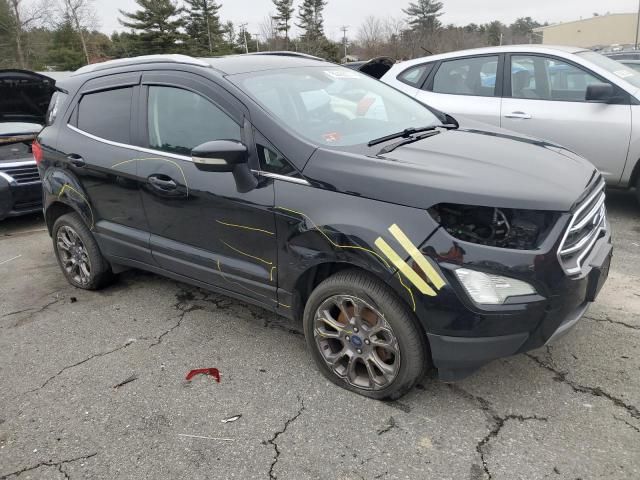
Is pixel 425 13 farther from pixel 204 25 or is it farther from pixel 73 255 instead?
pixel 73 255

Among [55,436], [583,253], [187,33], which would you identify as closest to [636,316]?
[583,253]

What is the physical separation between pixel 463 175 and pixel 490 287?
1.72 feet

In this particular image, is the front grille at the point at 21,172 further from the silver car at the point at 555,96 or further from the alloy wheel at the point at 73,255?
the silver car at the point at 555,96

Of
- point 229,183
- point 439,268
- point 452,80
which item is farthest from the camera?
point 452,80

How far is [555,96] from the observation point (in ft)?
17.4

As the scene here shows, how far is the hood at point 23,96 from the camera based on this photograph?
600 centimetres

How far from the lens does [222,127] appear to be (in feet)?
9.95

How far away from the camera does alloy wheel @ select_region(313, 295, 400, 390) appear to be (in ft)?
8.46

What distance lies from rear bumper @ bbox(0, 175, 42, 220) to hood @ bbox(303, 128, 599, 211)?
4856 mm

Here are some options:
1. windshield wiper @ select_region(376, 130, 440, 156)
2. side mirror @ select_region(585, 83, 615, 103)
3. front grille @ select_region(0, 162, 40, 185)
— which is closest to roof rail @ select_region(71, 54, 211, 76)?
windshield wiper @ select_region(376, 130, 440, 156)

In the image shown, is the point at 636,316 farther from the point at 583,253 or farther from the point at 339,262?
the point at 339,262

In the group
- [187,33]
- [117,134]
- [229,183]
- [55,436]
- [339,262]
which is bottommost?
[55,436]

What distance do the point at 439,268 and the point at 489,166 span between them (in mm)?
595

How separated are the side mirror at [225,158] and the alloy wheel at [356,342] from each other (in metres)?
0.82
